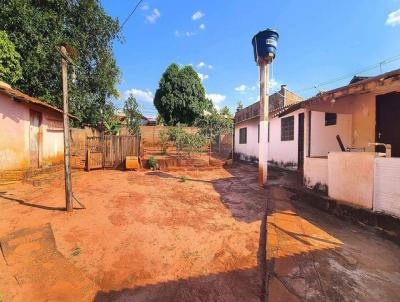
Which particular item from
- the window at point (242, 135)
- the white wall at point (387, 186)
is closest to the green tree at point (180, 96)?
the window at point (242, 135)

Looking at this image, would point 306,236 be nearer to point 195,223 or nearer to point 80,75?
point 195,223

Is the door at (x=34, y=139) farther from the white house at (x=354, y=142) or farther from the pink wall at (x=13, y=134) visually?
the white house at (x=354, y=142)

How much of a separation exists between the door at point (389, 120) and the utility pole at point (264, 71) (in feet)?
11.8

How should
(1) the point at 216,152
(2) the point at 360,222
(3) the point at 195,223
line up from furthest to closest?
(1) the point at 216,152, (3) the point at 195,223, (2) the point at 360,222

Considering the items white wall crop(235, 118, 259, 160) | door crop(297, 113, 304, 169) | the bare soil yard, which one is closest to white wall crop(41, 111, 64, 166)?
the bare soil yard

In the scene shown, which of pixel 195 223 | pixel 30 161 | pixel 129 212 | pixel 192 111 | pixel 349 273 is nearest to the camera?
pixel 349 273

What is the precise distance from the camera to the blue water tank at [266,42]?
941cm

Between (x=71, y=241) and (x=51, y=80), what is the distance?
12689 mm

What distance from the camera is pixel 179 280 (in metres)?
3.55

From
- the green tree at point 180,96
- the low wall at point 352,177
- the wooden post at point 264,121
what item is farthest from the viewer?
the green tree at point 180,96

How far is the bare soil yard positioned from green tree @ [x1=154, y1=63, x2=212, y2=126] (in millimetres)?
20991

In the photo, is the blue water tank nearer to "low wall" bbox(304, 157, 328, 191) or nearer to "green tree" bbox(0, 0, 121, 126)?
"low wall" bbox(304, 157, 328, 191)

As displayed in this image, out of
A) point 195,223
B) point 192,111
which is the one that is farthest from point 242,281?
point 192,111

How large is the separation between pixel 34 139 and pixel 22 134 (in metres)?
0.96
